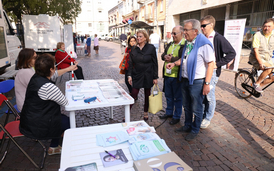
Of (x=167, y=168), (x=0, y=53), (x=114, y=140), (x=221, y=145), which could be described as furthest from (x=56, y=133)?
(x=0, y=53)

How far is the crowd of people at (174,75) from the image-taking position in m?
2.35

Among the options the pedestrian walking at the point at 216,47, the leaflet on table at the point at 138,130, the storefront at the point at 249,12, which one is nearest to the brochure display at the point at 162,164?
the leaflet on table at the point at 138,130

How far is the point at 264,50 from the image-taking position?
4.39 metres

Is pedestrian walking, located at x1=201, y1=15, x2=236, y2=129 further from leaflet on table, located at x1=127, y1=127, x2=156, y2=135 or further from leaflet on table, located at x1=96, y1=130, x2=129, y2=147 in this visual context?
leaflet on table, located at x1=96, y1=130, x2=129, y2=147

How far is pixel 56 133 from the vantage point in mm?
2529

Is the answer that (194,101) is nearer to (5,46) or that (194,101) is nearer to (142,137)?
(142,137)

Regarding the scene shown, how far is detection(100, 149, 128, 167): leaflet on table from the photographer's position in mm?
1500

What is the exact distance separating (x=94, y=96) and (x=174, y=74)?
159cm

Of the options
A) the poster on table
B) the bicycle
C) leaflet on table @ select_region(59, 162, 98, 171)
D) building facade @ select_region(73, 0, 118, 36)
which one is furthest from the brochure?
building facade @ select_region(73, 0, 118, 36)

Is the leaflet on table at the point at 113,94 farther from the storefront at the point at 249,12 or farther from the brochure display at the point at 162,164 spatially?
the storefront at the point at 249,12

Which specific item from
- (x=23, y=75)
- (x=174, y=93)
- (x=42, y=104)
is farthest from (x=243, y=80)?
(x=23, y=75)

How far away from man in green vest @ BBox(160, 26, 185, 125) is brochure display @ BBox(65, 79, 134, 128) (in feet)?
3.40

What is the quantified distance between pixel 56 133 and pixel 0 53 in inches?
205

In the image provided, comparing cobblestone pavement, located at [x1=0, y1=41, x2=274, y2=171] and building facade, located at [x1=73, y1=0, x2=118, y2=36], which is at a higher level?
building facade, located at [x1=73, y1=0, x2=118, y2=36]
